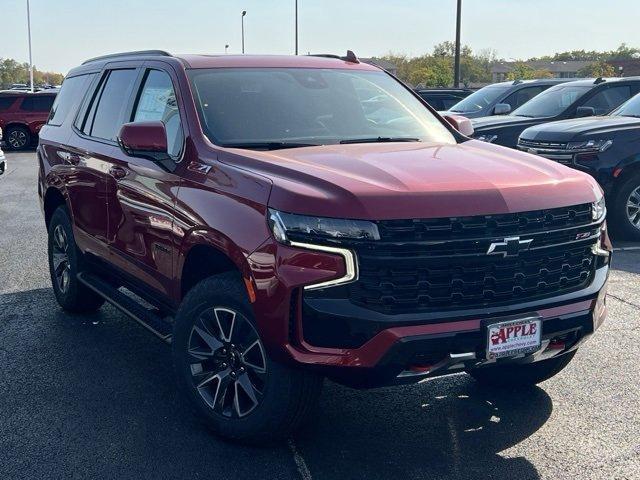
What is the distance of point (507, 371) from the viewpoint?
4.85 metres

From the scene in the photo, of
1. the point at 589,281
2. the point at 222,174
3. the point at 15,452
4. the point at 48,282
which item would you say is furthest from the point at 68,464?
the point at 48,282

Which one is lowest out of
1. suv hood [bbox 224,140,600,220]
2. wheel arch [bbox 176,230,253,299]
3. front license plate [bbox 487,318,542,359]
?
front license plate [bbox 487,318,542,359]

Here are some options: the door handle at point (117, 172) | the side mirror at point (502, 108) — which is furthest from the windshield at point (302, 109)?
the side mirror at point (502, 108)

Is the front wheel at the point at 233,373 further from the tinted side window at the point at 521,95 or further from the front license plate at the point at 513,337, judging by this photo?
the tinted side window at the point at 521,95

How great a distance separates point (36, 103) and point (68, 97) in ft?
70.5

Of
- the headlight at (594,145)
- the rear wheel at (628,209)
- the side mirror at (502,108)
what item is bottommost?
the rear wheel at (628,209)

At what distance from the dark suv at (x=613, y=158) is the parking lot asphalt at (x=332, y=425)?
3772 mm

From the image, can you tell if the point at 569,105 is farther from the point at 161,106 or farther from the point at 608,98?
the point at 161,106

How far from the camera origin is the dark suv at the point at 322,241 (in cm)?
355

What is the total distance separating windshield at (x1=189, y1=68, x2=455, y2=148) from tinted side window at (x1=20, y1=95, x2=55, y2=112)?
23.3 metres

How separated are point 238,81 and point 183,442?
2140 mm

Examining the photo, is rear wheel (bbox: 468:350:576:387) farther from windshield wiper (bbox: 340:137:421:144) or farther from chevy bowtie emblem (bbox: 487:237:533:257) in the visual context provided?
windshield wiper (bbox: 340:137:421:144)

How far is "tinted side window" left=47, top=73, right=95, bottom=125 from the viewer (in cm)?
655

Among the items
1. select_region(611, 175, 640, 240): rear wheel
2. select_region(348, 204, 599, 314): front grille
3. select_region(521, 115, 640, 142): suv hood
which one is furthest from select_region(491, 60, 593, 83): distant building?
select_region(348, 204, 599, 314): front grille
